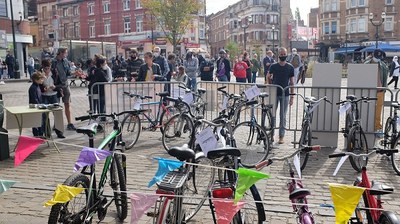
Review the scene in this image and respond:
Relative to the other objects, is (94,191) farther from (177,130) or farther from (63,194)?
(177,130)

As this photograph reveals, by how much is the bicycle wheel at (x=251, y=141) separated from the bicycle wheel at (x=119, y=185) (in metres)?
2.73

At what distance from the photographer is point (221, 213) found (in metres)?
3.30

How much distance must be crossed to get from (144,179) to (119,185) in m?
1.65

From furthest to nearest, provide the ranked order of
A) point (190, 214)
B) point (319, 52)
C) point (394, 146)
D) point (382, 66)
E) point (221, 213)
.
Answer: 1. point (319, 52)
2. point (382, 66)
3. point (394, 146)
4. point (190, 214)
5. point (221, 213)

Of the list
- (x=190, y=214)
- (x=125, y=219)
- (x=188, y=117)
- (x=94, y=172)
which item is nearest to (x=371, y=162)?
(x=188, y=117)

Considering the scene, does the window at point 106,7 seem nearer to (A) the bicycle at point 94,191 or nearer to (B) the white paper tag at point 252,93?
(B) the white paper tag at point 252,93

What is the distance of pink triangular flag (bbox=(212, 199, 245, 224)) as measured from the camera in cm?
326

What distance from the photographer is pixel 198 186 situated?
502 cm

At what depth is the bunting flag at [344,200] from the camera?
9.86ft

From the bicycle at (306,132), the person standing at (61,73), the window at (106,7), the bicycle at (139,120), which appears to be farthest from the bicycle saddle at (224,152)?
the window at (106,7)

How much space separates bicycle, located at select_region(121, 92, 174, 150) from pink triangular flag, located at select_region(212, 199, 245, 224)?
15.9ft

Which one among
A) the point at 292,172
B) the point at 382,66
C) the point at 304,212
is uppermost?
the point at 382,66

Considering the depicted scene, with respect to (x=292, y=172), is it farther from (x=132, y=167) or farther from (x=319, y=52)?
(x=319, y=52)

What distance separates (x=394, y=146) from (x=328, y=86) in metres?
1.65
